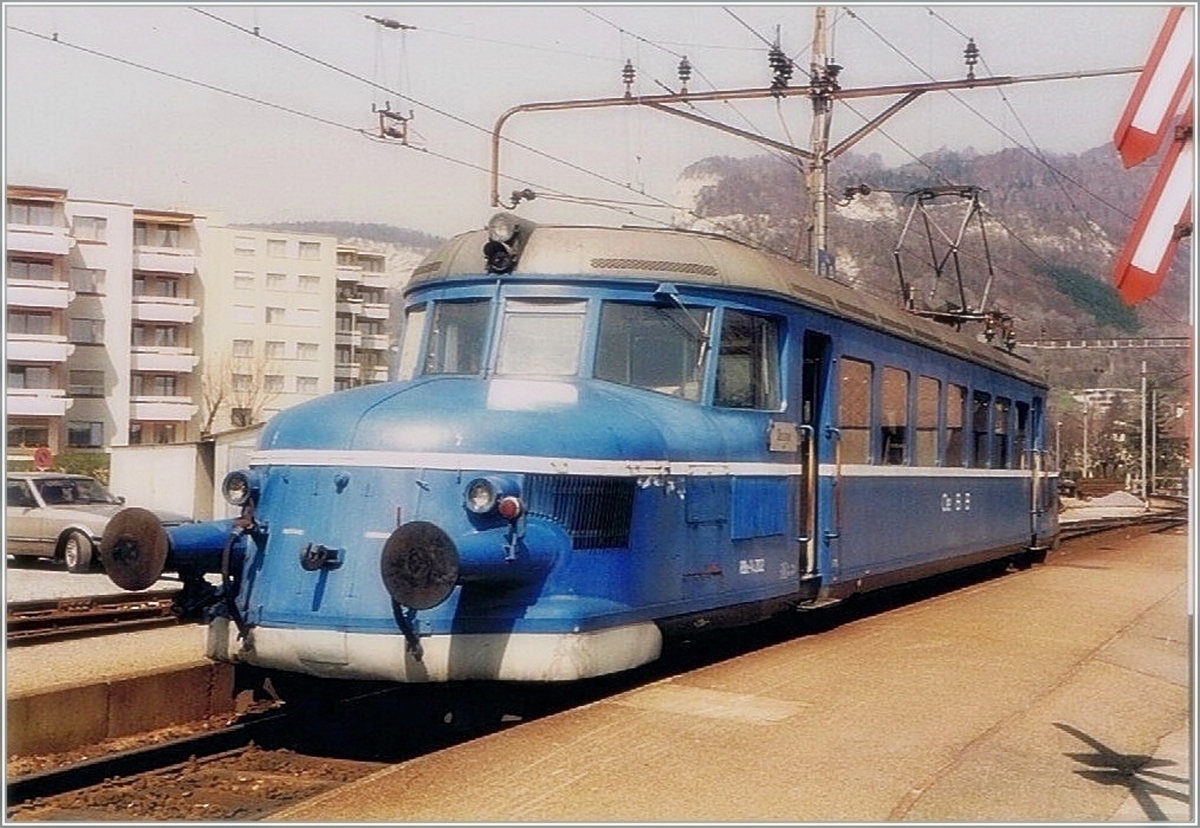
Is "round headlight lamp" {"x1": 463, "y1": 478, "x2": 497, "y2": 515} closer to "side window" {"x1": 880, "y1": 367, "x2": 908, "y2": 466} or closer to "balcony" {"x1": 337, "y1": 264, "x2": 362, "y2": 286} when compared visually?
"side window" {"x1": 880, "y1": 367, "x2": 908, "y2": 466}

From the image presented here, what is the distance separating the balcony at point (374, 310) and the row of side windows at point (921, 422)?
62373 mm

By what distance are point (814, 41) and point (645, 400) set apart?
49.0 ft

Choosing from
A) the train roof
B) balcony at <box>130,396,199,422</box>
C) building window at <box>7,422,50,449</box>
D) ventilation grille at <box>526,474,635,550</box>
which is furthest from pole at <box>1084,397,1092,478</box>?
ventilation grille at <box>526,474,635,550</box>

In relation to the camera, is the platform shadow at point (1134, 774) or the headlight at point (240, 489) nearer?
the platform shadow at point (1134, 774)

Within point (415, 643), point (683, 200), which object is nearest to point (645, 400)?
point (415, 643)

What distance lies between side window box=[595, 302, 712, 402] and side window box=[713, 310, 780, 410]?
8.6 inches

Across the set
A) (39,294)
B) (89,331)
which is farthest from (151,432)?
(39,294)

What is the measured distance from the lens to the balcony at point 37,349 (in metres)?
52.3

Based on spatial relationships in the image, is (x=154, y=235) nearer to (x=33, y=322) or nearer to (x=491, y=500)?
(x=33, y=322)

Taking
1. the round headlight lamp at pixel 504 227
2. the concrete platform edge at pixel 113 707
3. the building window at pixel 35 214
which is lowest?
the concrete platform edge at pixel 113 707

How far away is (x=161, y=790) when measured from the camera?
7.61m

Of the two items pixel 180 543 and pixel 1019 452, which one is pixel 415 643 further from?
pixel 1019 452

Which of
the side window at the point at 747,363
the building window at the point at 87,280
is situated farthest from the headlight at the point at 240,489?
the building window at the point at 87,280

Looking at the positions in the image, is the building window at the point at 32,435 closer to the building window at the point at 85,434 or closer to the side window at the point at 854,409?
the building window at the point at 85,434
